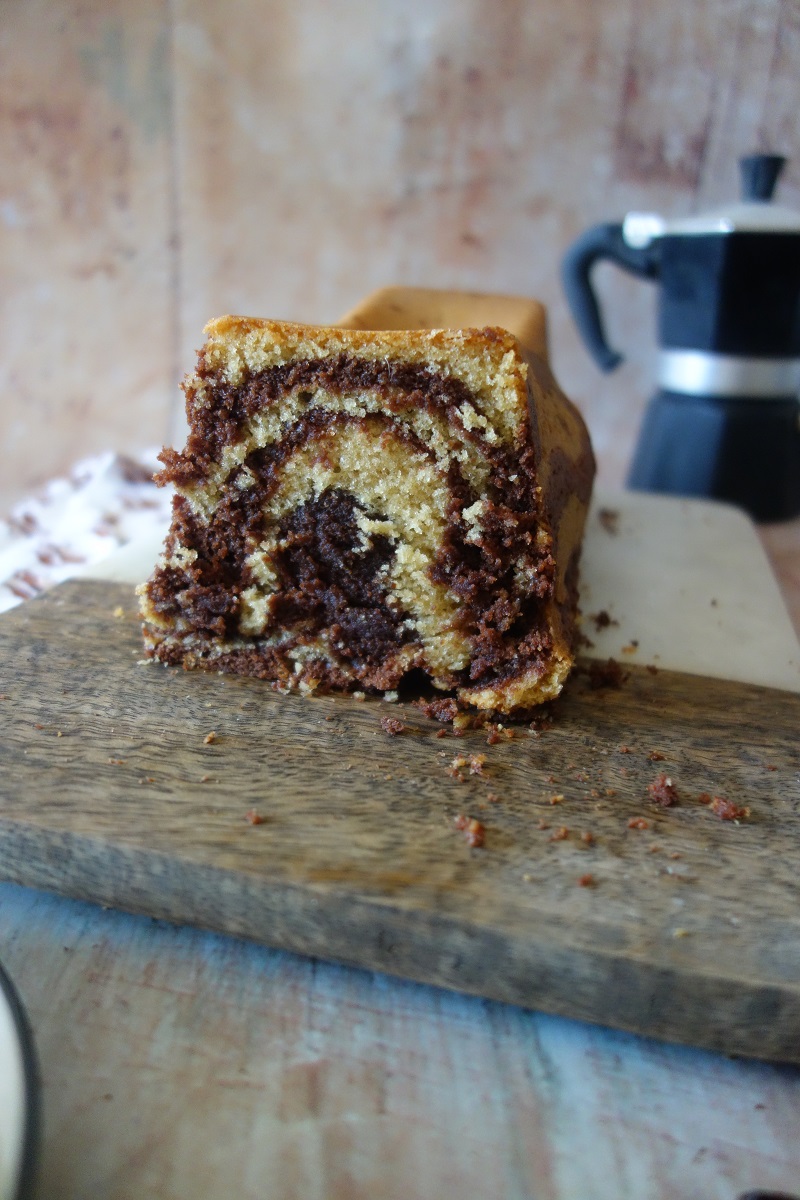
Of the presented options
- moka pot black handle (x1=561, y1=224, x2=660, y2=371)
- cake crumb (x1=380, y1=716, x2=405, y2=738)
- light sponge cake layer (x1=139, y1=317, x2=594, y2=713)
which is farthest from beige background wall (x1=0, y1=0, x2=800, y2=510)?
cake crumb (x1=380, y1=716, x2=405, y2=738)

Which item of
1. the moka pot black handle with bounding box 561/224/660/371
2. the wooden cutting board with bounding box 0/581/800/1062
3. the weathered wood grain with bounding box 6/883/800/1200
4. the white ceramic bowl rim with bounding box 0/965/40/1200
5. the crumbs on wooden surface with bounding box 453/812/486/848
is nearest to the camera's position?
the white ceramic bowl rim with bounding box 0/965/40/1200

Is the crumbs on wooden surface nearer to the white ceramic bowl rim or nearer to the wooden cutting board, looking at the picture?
the wooden cutting board

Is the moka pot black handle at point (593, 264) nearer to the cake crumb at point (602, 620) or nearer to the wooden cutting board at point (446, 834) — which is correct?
the cake crumb at point (602, 620)

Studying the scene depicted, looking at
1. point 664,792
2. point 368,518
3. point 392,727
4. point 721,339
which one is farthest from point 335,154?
point 664,792

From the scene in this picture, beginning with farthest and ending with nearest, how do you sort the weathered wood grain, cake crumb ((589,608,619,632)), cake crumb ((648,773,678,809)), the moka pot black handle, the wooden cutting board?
the moka pot black handle → cake crumb ((589,608,619,632)) → cake crumb ((648,773,678,809)) → the wooden cutting board → the weathered wood grain

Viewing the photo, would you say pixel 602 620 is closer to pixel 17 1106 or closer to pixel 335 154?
pixel 17 1106

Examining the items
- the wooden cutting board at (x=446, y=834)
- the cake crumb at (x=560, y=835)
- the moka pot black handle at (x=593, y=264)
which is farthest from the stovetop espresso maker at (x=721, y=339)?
the cake crumb at (x=560, y=835)

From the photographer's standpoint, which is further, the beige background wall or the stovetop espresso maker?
the beige background wall
